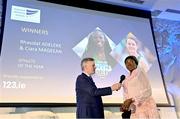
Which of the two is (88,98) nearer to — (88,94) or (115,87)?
(88,94)

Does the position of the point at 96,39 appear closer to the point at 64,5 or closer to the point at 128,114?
the point at 64,5

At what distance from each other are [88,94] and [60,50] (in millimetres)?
539

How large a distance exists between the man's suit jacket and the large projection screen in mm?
83

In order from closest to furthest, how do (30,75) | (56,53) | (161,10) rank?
(30,75) → (56,53) → (161,10)

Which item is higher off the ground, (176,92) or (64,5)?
(64,5)

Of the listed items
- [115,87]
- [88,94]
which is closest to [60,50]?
[88,94]

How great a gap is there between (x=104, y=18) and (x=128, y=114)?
43.9 inches

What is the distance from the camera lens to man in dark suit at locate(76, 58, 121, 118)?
238 centimetres

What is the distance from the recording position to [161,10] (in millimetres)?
3379

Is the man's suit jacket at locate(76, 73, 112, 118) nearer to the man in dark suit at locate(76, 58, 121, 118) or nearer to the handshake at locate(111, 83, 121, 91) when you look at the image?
the man in dark suit at locate(76, 58, 121, 118)

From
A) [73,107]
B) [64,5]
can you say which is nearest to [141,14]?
[64,5]

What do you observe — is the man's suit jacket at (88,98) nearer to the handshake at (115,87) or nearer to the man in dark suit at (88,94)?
the man in dark suit at (88,94)

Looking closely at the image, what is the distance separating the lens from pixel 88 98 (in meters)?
2.41

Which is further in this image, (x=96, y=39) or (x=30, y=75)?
(x=96, y=39)
